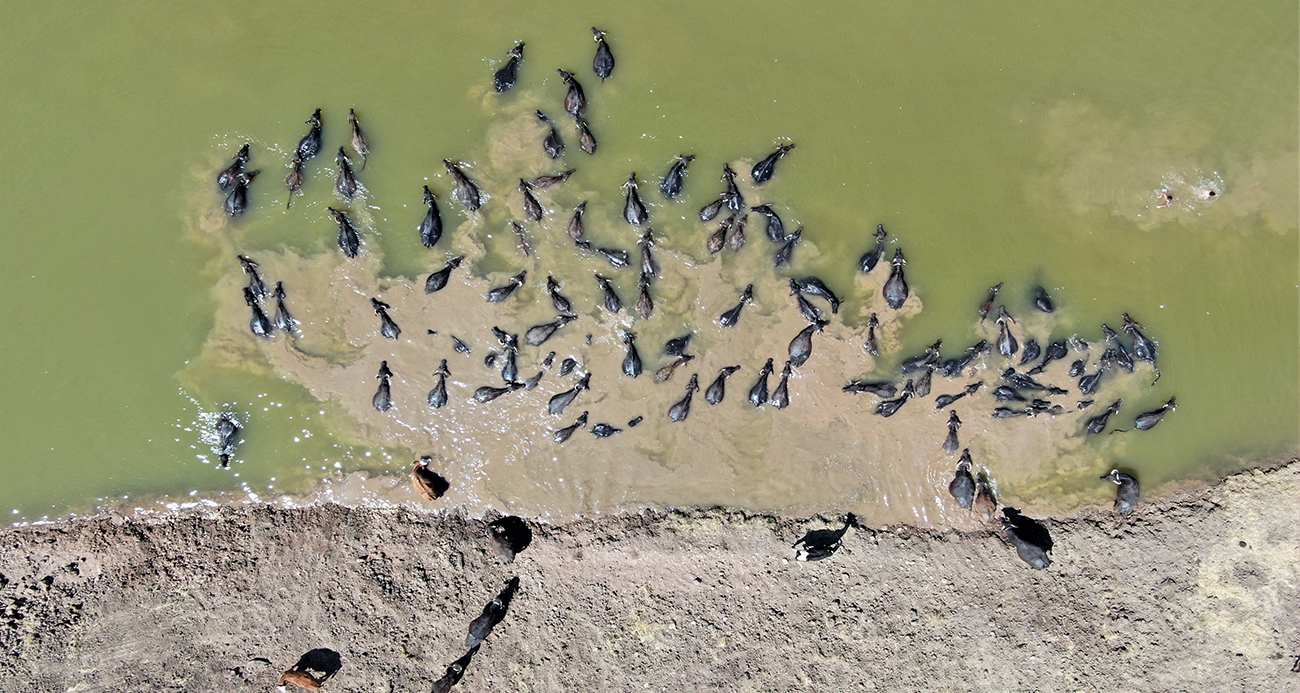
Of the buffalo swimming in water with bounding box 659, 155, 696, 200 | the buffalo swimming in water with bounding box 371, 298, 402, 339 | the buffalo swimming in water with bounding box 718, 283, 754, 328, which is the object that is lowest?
the buffalo swimming in water with bounding box 718, 283, 754, 328

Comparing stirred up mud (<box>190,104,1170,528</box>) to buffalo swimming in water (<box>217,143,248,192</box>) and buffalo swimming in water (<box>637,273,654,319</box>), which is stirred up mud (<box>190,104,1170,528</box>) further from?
buffalo swimming in water (<box>217,143,248,192</box>)

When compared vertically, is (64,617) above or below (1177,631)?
above

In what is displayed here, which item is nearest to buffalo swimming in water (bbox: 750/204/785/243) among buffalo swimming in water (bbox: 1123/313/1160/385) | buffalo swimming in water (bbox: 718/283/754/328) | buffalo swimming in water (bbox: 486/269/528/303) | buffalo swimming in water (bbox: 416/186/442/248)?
buffalo swimming in water (bbox: 718/283/754/328)

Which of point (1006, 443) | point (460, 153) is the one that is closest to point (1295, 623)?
point (1006, 443)

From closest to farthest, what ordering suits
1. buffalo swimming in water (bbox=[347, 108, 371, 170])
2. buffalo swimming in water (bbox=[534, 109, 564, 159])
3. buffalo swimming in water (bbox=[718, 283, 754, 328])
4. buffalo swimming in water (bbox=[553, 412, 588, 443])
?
1. buffalo swimming in water (bbox=[534, 109, 564, 159])
2. buffalo swimming in water (bbox=[347, 108, 371, 170])
3. buffalo swimming in water (bbox=[718, 283, 754, 328])
4. buffalo swimming in water (bbox=[553, 412, 588, 443])

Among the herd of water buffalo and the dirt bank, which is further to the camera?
the dirt bank

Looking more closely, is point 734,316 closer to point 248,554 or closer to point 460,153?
point 460,153

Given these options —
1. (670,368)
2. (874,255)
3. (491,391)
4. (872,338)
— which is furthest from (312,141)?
(872,338)
